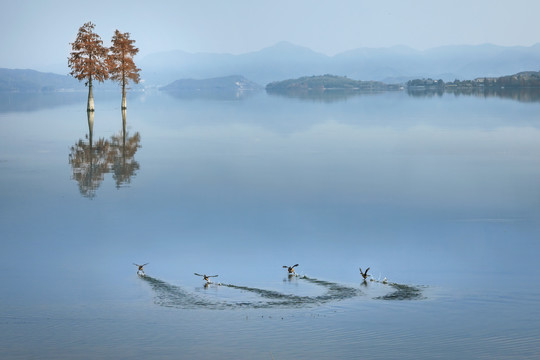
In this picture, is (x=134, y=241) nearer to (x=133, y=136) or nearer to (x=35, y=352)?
(x=35, y=352)

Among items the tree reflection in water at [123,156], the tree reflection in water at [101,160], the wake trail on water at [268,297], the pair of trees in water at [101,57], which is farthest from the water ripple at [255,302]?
the pair of trees in water at [101,57]

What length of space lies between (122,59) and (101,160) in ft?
170

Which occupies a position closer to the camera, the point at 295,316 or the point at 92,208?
the point at 295,316

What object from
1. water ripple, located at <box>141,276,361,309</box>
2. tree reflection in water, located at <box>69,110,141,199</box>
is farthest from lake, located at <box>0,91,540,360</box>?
tree reflection in water, located at <box>69,110,141,199</box>

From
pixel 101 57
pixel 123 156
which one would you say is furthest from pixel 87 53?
pixel 123 156

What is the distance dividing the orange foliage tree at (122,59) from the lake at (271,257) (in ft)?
157

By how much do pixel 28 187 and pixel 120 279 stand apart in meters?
18.2

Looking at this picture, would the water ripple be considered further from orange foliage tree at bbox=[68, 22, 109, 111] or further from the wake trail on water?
orange foliage tree at bbox=[68, 22, 109, 111]

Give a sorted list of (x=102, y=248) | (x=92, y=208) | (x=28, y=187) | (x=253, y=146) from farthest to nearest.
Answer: (x=253, y=146) < (x=28, y=187) < (x=92, y=208) < (x=102, y=248)

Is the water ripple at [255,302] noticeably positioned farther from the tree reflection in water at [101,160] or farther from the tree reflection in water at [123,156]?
the tree reflection in water at [123,156]

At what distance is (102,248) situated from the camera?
23.0 meters

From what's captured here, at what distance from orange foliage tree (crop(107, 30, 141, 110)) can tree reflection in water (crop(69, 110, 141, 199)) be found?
31484mm

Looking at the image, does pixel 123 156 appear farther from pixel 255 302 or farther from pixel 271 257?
pixel 255 302

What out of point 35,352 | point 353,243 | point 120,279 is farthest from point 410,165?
point 35,352
